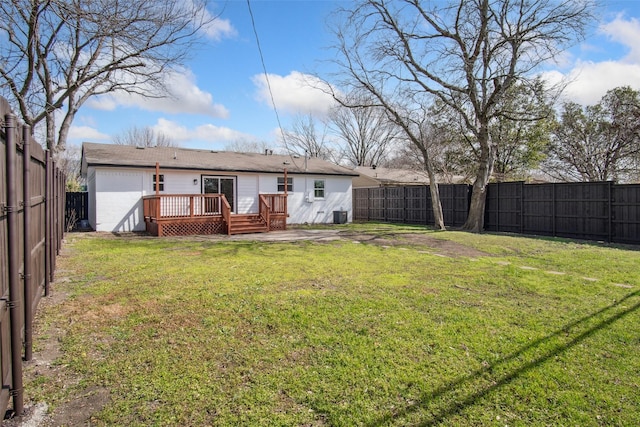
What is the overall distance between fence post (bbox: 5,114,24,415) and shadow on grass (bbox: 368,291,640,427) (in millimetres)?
2204

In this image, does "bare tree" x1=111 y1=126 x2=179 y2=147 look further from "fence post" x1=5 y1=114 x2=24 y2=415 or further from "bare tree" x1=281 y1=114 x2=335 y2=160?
"fence post" x1=5 y1=114 x2=24 y2=415

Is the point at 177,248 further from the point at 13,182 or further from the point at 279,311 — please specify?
the point at 13,182

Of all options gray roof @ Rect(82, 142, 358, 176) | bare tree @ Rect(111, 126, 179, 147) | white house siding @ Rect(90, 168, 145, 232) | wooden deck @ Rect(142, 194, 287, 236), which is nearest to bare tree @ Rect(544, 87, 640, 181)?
gray roof @ Rect(82, 142, 358, 176)

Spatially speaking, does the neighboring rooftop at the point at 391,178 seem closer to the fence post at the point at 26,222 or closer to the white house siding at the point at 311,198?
the white house siding at the point at 311,198

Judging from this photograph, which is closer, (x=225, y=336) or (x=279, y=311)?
(x=225, y=336)

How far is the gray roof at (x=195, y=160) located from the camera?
45.2 ft

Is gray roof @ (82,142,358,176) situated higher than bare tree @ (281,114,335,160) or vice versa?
bare tree @ (281,114,335,160)

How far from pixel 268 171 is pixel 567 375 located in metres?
14.5

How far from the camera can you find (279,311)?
4.24 meters

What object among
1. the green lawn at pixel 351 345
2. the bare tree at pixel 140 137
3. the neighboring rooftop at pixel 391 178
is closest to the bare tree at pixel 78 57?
the green lawn at pixel 351 345

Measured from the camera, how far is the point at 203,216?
13.4 metres

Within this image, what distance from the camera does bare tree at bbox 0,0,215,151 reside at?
372 inches

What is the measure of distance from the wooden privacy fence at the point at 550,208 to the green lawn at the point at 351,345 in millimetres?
5586

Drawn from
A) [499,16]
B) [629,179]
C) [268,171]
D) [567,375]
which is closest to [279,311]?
[567,375]
